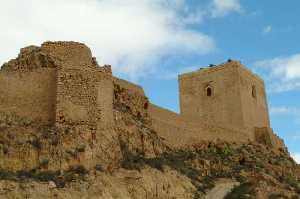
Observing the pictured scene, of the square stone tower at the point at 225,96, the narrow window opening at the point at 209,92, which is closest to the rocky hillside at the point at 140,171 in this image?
the square stone tower at the point at 225,96

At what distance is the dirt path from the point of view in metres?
18.9

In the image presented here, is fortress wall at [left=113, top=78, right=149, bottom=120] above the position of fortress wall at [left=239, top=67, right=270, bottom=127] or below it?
below

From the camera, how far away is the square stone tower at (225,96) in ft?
97.3

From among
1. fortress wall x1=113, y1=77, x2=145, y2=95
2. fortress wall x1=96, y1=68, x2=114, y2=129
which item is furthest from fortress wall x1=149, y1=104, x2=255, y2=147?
fortress wall x1=96, y1=68, x2=114, y2=129

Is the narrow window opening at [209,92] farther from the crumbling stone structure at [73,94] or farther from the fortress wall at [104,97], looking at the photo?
the fortress wall at [104,97]

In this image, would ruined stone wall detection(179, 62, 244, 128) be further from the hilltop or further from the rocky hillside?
the hilltop

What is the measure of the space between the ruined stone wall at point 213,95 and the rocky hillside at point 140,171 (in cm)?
329

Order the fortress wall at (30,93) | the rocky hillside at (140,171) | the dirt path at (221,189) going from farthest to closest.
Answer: the dirt path at (221,189) < the fortress wall at (30,93) < the rocky hillside at (140,171)

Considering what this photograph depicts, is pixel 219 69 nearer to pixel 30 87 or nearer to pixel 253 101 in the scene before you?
pixel 253 101

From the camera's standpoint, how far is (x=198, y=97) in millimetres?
31484

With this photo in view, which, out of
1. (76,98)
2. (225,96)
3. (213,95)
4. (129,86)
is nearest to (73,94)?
(76,98)

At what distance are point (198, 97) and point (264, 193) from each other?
42.3 feet

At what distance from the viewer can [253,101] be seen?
31250 mm

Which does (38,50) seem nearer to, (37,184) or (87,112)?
(87,112)
